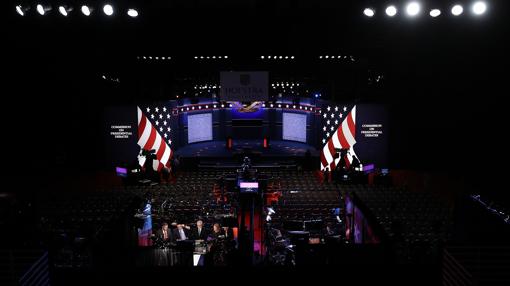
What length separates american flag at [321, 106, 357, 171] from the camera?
19.8 metres

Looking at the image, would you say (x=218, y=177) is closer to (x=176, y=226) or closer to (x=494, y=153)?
(x=176, y=226)

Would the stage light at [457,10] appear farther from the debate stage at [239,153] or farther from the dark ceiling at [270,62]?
the debate stage at [239,153]

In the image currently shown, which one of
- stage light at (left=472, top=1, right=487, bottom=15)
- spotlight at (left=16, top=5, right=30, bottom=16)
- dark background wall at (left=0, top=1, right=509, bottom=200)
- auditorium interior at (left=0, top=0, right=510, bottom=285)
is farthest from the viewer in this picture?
dark background wall at (left=0, top=1, right=509, bottom=200)

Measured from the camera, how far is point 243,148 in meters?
25.3

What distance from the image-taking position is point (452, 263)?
523 centimetres

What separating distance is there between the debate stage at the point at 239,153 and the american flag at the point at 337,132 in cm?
135

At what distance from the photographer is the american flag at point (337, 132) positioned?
1975 centimetres

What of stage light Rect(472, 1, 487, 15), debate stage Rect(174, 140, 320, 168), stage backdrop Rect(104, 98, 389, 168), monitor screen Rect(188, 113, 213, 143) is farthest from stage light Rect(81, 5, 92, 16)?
monitor screen Rect(188, 113, 213, 143)

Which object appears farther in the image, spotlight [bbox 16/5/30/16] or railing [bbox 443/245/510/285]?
spotlight [bbox 16/5/30/16]

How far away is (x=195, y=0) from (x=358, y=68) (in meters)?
10.8

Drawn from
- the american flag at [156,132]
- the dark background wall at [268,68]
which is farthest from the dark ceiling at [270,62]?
the american flag at [156,132]

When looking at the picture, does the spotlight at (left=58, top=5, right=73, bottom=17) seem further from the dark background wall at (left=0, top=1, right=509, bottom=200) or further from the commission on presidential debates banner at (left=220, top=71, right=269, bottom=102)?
the commission on presidential debates banner at (left=220, top=71, right=269, bottom=102)

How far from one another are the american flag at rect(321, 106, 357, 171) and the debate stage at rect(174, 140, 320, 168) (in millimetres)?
1349

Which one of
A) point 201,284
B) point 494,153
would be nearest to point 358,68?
point 494,153
